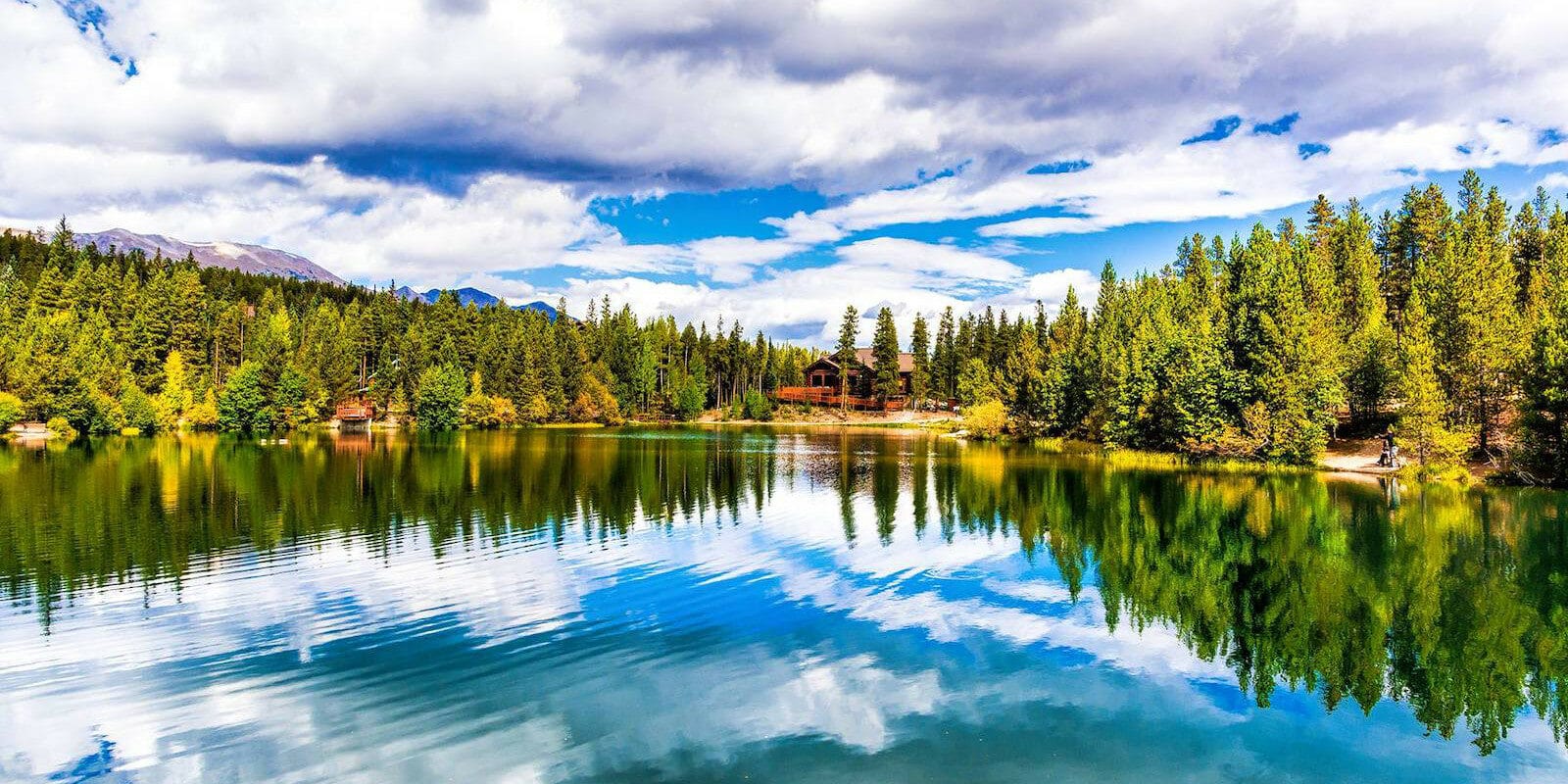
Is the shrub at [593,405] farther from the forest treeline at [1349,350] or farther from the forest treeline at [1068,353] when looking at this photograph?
the forest treeline at [1349,350]

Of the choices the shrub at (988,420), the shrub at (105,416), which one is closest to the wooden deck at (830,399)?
the shrub at (988,420)

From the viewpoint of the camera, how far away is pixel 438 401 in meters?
102

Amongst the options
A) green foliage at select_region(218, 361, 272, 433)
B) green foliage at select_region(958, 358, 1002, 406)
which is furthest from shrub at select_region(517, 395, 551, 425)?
green foliage at select_region(958, 358, 1002, 406)

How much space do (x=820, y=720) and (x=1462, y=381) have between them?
46.2m

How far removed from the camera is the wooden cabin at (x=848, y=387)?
135 meters

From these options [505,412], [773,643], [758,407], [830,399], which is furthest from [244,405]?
[773,643]

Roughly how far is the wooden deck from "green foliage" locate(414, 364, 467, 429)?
53.3m

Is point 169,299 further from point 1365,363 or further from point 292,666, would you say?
point 1365,363

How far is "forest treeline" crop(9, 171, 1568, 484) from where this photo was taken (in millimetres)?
43031

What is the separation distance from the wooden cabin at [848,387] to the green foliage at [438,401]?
176 ft

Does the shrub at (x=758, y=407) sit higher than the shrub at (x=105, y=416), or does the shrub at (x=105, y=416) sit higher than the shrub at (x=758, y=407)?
the shrub at (x=105, y=416)

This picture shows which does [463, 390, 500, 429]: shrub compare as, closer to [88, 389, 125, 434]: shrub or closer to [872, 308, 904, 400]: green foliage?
[88, 389, 125, 434]: shrub

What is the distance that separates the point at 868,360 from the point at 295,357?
289 feet

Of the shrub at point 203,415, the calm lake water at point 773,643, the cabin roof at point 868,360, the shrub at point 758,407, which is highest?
the cabin roof at point 868,360
